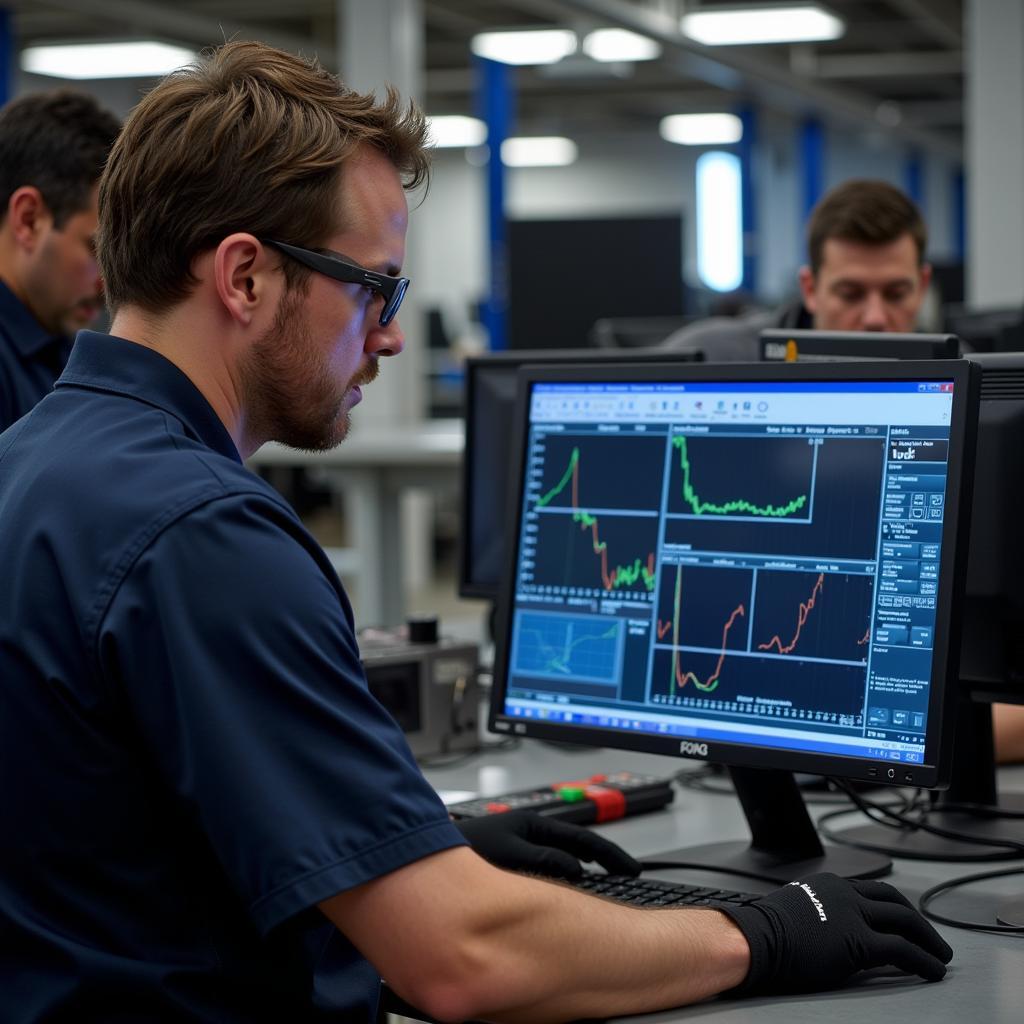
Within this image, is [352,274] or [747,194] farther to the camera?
[747,194]

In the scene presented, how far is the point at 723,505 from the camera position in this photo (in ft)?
4.76

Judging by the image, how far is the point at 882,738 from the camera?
4.33ft

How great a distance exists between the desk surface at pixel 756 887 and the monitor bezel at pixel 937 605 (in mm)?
138

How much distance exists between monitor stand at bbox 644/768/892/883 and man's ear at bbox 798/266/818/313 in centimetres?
215

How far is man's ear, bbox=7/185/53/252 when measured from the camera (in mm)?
2488

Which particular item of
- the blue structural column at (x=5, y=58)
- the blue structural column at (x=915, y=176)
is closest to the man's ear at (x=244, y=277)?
the blue structural column at (x=5, y=58)

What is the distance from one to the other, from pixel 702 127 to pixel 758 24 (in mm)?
6258

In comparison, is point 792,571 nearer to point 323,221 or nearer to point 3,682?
point 323,221

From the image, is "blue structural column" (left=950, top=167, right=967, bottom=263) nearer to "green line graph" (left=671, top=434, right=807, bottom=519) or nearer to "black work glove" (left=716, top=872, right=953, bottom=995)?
"green line graph" (left=671, top=434, right=807, bottom=519)

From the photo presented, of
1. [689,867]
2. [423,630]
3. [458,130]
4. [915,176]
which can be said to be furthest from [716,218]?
[689,867]

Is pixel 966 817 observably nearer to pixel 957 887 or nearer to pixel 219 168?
pixel 957 887

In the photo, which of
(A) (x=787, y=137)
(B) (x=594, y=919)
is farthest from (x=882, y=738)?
(A) (x=787, y=137)

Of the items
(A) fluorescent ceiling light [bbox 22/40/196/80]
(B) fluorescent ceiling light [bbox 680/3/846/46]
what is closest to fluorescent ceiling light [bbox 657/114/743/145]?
(B) fluorescent ceiling light [bbox 680/3/846/46]

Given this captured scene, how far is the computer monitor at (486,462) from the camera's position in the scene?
2.26 metres
